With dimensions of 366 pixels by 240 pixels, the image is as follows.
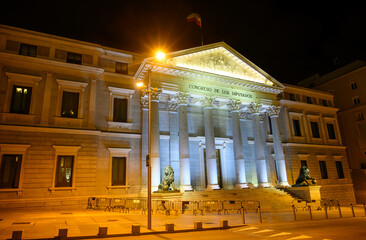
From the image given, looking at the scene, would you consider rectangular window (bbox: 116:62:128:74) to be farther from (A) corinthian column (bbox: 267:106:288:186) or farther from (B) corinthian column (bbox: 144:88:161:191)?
(A) corinthian column (bbox: 267:106:288:186)

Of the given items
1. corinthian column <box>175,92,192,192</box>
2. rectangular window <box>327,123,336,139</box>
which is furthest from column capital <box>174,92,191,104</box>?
rectangular window <box>327,123,336,139</box>

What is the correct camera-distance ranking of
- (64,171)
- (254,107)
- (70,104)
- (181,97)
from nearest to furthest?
1. (64,171)
2. (70,104)
3. (181,97)
4. (254,107)

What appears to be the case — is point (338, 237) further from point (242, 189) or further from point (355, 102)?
point (355, 102)

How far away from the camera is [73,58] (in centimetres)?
2434

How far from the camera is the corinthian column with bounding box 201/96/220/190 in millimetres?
24219

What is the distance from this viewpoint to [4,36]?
21.8m

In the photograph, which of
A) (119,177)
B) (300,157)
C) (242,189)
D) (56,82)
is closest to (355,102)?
(300,157)

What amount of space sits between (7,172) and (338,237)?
21381mm

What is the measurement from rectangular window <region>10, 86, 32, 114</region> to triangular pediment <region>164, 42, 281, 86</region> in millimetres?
11972

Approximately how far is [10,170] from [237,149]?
19.5 meters

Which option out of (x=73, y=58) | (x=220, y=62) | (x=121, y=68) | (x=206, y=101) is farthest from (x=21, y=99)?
(x=220, y=62)

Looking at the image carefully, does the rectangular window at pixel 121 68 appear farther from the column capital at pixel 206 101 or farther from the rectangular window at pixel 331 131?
the rectangular window at pixel 331 131

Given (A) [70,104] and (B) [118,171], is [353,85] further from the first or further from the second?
(A) [70,104]

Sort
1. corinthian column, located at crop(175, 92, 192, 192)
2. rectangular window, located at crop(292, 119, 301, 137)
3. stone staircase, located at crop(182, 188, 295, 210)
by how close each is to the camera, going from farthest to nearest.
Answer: rectangular window, located at crop(292, 119, 301, 137) < corinthian column, located at crop(175, 92, 192, 192) < stone staircase, located at crop(182, 188, 295, 210)
